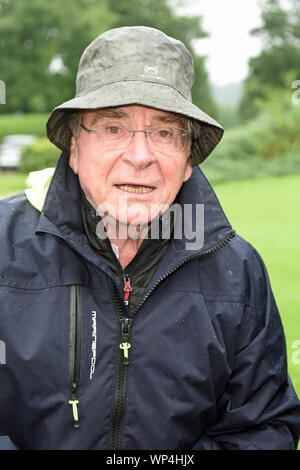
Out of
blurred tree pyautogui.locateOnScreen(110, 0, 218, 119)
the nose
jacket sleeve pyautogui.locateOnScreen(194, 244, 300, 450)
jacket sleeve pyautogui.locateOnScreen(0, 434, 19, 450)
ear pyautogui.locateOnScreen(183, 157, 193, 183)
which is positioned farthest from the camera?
blurred tree pyautogui.locateOnScreen(110, 0, 218, 119)

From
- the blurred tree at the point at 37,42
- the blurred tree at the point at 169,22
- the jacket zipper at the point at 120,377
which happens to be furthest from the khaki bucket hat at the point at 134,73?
the blurred tree at the point at 169,22

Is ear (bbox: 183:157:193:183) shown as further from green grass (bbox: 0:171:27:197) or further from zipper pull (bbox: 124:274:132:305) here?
green grass (bbox: 0:171:27:197)

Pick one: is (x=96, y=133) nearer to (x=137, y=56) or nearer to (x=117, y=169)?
(x=117, y=169)

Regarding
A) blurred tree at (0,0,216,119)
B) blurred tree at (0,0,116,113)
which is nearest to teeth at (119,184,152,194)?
blurred tree at (0,0,216,119)

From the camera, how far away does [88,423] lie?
205cm

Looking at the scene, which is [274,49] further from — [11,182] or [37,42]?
[11,182]

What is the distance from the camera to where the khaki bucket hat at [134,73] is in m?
2.00

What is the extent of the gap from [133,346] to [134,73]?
97 cm

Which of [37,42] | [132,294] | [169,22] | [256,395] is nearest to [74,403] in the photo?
[132,294]

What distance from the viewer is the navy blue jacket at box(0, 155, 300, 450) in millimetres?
2025

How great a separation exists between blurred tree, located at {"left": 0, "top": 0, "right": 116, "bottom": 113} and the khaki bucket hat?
28533 mm

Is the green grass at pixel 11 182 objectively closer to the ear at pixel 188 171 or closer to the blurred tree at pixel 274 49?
the ear at pixel 188 171

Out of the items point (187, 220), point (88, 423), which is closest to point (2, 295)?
point (88, 423)

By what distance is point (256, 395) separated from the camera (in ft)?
7.25
